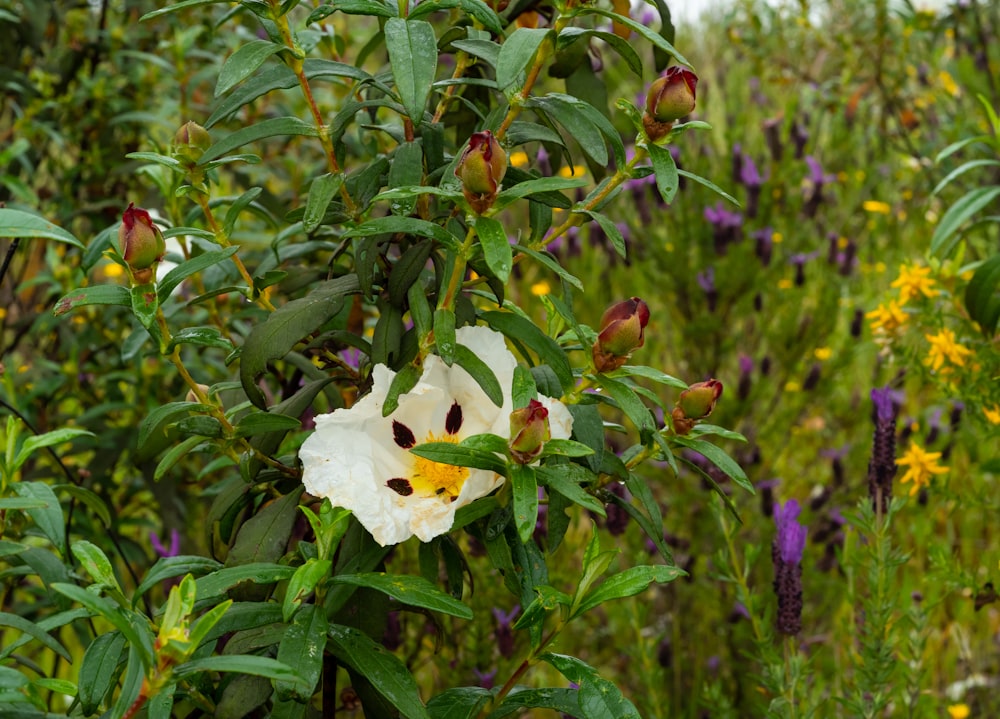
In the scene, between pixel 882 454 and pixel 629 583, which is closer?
pixel 629 583

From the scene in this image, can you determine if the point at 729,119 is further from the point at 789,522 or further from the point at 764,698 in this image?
the point at 789,522

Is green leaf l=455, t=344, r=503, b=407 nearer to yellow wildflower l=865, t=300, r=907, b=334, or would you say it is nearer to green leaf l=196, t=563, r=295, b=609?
green leaf l=196, t=563, r=295, b=609

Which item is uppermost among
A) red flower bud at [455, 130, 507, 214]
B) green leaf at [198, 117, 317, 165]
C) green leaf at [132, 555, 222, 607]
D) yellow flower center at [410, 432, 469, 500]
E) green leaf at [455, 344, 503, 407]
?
red flower bud at [455, 130, 507, 214]

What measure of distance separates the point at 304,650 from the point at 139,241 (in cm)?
35

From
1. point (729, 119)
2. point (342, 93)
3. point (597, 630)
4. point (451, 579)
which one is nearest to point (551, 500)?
point (451, 579)

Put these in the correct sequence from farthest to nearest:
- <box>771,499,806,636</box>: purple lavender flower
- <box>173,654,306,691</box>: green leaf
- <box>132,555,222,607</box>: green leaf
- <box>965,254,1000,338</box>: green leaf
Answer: <box>965,254,1000,338</box>: green leaf < <box>771,499,806,636</box>: purple lavender flower < <box>132,555,222,607</box>: green leaf < <box>173,654,306,691</box>: green leaf

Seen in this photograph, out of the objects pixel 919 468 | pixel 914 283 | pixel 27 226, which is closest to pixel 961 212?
pixel 914 283

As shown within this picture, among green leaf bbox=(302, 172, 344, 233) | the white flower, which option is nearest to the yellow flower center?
the white flower

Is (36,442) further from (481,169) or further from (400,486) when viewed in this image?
(481,169)

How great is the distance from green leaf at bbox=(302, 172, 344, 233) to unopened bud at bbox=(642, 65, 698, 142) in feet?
0.93

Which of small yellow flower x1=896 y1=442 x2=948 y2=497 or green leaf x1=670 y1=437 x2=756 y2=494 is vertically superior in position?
green leaf x1=670 y1=437 x2=756 y2=494

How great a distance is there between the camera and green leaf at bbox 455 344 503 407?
833 mm

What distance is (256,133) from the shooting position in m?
0.91

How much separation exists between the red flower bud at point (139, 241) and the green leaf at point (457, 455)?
27 centimetres
